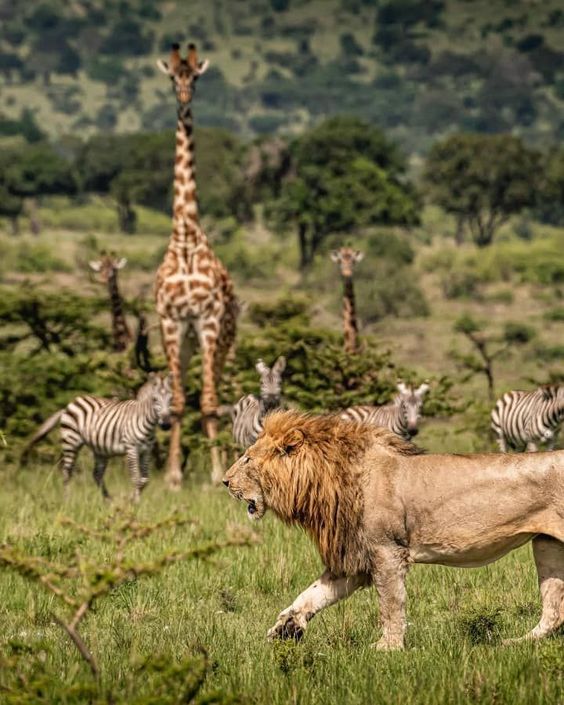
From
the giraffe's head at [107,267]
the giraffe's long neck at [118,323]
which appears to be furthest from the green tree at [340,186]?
the giraffe's long neck at [118,323]

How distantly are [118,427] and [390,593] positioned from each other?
691cm

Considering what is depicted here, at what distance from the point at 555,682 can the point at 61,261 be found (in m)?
39.4

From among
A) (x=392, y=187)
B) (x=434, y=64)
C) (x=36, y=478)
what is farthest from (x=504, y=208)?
(x=434, y=64)

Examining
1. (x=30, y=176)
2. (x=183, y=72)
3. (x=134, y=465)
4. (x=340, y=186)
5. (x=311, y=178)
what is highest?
(x=183, y=72)

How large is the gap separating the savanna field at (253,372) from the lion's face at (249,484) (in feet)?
1.67

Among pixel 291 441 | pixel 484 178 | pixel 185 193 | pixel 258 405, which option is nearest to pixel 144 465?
pixel 258 405

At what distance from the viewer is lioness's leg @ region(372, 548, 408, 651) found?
→ 660cm

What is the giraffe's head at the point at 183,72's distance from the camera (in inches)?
576

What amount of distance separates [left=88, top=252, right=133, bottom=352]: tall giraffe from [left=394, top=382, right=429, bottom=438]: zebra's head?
462 cm

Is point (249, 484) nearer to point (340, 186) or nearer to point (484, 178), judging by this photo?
point (340, 186)

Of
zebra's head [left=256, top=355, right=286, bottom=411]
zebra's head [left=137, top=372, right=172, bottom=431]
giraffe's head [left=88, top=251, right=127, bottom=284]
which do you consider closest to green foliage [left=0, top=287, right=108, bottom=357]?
giraffe's head [left=88, top=251, right=127, bottom=284]

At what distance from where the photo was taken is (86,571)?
4.83m

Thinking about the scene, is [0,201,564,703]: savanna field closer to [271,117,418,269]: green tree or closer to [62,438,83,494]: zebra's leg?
[62,438,83,494]: zebra's leg

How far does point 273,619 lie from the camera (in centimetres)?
754
